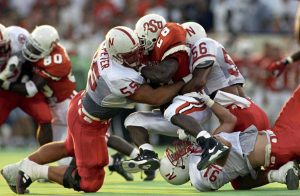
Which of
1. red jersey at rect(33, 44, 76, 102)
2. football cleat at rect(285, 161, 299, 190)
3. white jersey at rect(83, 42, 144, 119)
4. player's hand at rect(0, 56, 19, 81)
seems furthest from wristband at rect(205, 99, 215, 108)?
player's hand at rect(0, 56, 19, 81)

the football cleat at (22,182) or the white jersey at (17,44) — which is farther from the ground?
the white jersey at (17,44)

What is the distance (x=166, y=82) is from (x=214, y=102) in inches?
16.0

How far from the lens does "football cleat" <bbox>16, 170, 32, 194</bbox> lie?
7.30m

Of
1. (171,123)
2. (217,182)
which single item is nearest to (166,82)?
(171,123)

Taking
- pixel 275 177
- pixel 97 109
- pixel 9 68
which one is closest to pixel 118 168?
pixel 9 68

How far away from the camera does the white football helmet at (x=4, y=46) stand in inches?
341

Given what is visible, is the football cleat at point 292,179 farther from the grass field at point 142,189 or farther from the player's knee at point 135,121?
the player's knee at point 135,121

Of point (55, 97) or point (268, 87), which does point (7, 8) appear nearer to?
point (268, 87)

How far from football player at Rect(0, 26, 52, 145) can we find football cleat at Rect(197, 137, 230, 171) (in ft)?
8.86

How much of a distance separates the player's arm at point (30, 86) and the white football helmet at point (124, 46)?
1.90m

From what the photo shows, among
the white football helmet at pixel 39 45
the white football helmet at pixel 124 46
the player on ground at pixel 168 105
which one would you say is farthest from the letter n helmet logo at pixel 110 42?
the white football helmet at pixel 39 45

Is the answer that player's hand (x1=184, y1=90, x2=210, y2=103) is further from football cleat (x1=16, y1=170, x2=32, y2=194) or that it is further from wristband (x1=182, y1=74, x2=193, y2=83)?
football cleat (x1=16, y1=170, x2=32, y2=194)

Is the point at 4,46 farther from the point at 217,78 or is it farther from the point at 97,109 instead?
the point at 217,78

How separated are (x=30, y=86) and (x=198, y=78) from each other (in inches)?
85.7
